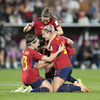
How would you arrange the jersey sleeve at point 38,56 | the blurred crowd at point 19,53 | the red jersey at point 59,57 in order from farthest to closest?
the blurred crowd at point 19,53 < the red jersey at point 59,57 < the jersey sleeve at point 38,56

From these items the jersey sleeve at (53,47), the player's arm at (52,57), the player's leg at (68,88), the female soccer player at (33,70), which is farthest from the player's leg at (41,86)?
the jersey sleeve at (53,47)

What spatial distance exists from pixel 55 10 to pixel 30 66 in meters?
13.6

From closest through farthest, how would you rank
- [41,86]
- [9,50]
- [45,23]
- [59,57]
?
[41,86]
[59,57]
[45,23]
[9,50]

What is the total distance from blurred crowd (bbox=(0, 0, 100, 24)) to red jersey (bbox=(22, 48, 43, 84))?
12.7 meters

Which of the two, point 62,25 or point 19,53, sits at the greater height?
point 62,25

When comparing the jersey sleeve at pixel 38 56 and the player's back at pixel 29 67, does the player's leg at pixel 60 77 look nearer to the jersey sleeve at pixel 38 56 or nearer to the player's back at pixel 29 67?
the player's back at pixel 29 67

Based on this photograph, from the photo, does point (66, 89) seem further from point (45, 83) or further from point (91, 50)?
point (91, 50)

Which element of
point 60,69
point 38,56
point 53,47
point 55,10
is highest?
point 55,10

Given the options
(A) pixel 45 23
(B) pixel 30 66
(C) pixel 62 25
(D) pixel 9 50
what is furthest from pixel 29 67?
(C) pixel 62 25

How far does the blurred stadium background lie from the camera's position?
66.7ft

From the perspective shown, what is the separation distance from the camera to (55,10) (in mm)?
21328

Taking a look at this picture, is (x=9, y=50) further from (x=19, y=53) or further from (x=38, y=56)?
(x=38, y=56)

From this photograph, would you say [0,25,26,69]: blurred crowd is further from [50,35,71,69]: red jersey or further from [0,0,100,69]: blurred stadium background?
[50,35,71,69]: red jersey

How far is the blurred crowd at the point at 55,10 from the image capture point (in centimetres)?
2075
